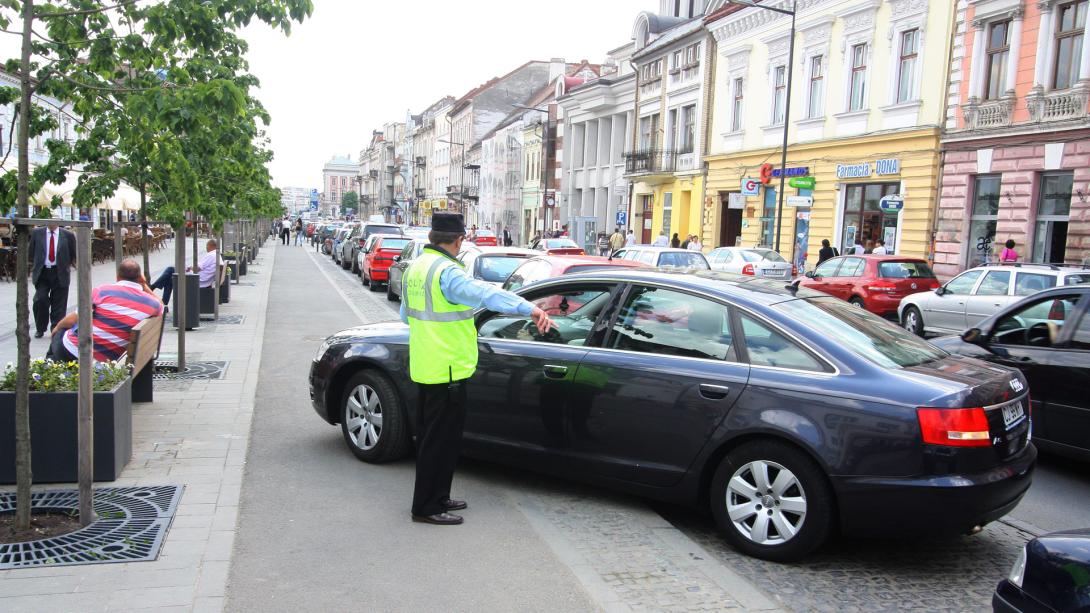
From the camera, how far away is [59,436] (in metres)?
5.39

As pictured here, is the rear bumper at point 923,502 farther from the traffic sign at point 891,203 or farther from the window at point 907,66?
the window at point 907,66

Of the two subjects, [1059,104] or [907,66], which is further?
[907,66]

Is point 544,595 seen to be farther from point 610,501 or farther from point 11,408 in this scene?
point 11,408

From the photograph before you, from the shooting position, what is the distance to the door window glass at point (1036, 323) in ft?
22.1

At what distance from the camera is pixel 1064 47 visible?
2094 centimetres

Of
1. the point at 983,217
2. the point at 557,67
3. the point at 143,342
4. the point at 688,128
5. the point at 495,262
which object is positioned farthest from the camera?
the point at 557,67

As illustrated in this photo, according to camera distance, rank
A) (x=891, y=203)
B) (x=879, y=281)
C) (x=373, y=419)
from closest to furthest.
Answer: (x=373, y=419), (x=879, y=281), (x=891, y=203)

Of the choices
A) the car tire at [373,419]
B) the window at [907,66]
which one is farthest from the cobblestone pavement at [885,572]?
the window at [907,66]

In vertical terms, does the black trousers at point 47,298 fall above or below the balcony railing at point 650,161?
below

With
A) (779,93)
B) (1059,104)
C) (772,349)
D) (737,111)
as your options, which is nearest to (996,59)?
(1059,104)

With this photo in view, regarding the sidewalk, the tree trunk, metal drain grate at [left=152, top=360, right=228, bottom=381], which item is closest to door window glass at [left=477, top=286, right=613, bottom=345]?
the sidewalk

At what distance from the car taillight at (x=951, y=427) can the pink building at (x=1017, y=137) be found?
19.1 metres

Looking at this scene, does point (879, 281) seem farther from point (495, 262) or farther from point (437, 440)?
point (437, 440)

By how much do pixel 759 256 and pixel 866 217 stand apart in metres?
6.18
